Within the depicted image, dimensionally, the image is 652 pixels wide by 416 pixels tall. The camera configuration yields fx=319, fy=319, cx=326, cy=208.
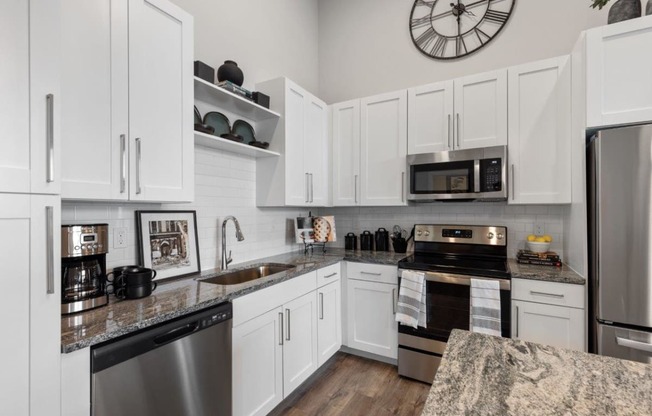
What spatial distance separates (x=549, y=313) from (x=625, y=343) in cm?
39

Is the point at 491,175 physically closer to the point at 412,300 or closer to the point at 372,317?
the point at 412,300

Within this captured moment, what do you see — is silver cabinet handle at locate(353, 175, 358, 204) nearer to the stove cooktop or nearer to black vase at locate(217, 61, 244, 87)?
the stove cooktop

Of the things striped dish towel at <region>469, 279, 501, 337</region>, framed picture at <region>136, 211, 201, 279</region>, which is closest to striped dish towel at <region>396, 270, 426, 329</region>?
striped dish towel at <region>469, 279, 501, 337</region>

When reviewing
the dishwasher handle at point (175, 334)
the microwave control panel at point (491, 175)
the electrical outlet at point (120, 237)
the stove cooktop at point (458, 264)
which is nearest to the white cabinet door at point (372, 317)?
the stove cooktop at point (458, 264)

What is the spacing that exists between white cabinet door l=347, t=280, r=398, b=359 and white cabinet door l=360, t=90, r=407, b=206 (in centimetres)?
79

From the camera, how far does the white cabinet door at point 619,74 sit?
1.82 meters

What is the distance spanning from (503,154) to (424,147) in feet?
2.02

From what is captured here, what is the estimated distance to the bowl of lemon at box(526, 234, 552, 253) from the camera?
8.18 feet

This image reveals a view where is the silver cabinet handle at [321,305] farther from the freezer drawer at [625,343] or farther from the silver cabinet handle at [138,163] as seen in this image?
the freezer drawer at [625,343]

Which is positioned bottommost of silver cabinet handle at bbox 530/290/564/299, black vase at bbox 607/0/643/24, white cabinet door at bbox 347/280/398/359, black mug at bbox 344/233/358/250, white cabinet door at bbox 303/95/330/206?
white cabinet door at bbox 347/280/398/359

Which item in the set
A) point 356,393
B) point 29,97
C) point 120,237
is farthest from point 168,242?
point 356,393

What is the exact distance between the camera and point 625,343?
1.72 meters

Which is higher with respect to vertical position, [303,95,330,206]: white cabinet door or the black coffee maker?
[303,95,330,206]: white cabinet door

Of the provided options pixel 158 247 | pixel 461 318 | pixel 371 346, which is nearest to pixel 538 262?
pixel 461 318
